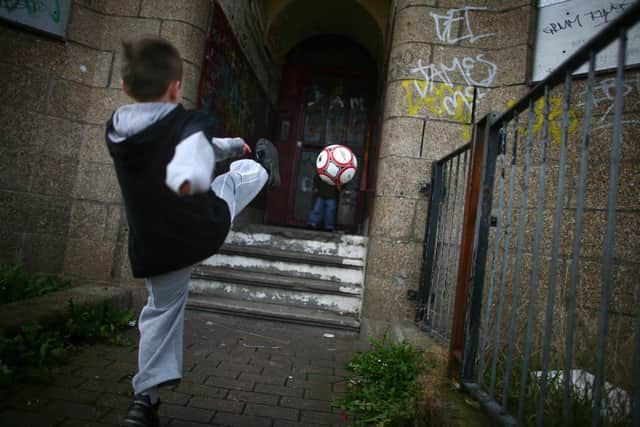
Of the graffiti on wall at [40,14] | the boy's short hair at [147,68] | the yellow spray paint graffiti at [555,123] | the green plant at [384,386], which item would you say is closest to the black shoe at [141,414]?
the green plant at [384,386]

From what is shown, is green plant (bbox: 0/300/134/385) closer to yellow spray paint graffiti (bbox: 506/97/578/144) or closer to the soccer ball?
the soccer ball

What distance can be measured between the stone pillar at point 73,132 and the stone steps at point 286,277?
0.88 metres

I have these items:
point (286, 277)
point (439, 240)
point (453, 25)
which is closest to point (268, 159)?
point (439, 240)

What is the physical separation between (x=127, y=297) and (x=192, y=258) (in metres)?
2.12

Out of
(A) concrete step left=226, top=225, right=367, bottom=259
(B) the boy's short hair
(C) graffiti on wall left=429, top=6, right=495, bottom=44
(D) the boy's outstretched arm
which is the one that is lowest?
(A) concrete step left=226, top=225, right=367, bottom=259

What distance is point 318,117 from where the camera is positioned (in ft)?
22.5

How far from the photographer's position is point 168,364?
161cm

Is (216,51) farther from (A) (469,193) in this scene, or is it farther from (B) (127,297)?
(A) (469,193)

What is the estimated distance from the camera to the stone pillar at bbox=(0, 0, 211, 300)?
3.45 meters

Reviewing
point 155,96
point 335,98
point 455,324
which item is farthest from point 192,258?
point 335,98

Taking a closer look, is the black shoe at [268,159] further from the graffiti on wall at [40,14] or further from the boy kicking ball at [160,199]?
the graffiti on wall at [40,14]

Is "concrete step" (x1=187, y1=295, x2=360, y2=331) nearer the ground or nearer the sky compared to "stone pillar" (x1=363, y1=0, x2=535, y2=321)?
nearer the ground

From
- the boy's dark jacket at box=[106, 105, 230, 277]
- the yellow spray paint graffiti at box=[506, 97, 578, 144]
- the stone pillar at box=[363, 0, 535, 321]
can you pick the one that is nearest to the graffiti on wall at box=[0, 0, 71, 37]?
the boy's dark jacket at box=[106, 105, 230, 277]

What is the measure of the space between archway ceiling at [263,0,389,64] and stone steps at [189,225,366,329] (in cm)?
329
